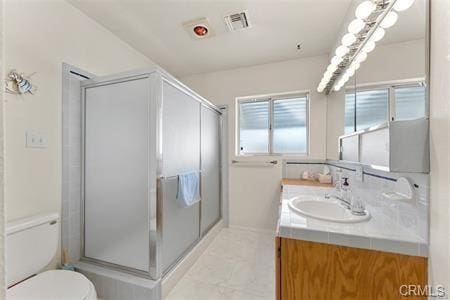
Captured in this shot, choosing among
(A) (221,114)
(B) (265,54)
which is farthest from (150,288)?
(B) (265,54)

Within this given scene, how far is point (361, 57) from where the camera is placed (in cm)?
150

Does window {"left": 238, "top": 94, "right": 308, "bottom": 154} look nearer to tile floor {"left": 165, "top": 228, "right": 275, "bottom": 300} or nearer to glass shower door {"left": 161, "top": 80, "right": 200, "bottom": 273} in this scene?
glass shower door {"left": 161, "top": 80, "right": 200, "bottom": 273}

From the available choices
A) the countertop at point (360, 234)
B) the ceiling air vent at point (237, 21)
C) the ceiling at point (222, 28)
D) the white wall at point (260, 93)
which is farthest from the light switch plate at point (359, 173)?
the ceiling air vent at point (237, 21)

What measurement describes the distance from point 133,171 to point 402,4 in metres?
1.98

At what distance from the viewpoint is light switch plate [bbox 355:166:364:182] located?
143 centimetres

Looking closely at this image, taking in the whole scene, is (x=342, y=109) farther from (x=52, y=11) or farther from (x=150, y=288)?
(x=52, y=11)

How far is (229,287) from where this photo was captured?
1.72 meters

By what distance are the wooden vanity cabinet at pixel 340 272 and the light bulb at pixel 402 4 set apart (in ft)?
3.97

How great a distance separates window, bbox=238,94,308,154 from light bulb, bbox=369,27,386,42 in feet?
4.77

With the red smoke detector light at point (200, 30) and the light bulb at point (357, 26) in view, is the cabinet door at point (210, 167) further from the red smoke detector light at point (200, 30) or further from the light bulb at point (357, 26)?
the light bulb at point (357, 26)

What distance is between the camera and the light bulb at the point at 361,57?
1455mm

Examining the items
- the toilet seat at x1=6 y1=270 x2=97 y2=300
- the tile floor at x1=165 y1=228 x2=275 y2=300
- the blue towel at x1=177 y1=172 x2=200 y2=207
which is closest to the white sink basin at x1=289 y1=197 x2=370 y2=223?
the tile floor at x1=165 y1=228 x2=275 y2=300

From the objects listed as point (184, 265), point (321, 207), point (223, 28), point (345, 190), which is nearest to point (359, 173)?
point (345, 190)

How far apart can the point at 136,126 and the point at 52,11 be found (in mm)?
1152
